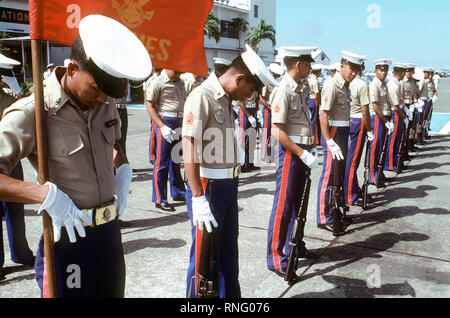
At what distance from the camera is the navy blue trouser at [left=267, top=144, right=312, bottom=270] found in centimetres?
393

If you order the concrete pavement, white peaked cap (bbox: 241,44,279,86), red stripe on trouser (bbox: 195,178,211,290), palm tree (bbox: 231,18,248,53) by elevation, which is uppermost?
palm tree (bbox: 231,18,248,53)

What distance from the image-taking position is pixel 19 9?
26.5m

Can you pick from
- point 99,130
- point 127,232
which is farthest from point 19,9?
point 99,130

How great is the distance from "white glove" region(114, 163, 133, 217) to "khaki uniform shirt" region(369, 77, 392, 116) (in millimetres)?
5708

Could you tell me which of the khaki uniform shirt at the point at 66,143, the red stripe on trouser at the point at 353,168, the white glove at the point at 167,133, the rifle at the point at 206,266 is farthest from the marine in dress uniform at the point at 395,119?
the khaki uniform shirt at the point at 66,143

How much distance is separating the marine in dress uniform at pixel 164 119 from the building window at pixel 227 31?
42734 mm

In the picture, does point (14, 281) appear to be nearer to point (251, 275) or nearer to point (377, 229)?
point (251, 275)

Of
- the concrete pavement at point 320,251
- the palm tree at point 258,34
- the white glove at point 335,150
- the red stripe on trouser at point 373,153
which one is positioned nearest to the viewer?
the concrete pavement at point 320,251

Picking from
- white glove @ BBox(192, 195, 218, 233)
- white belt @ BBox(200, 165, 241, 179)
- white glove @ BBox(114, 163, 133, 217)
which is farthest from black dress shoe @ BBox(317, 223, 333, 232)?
white glove @ BBox(114, 163, 133, 217)

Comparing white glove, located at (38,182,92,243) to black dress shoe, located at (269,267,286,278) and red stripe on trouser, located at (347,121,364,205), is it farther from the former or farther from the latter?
red stripe on trouser, located at (347,121,364,205)

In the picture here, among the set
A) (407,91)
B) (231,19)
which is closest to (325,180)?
(407,91)

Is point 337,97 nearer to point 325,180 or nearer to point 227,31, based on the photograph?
point 325,180

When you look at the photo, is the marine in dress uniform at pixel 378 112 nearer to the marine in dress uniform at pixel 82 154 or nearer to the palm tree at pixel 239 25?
the marine in dress uniform at pixel 82 154

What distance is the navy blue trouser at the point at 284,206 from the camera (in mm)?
3928
